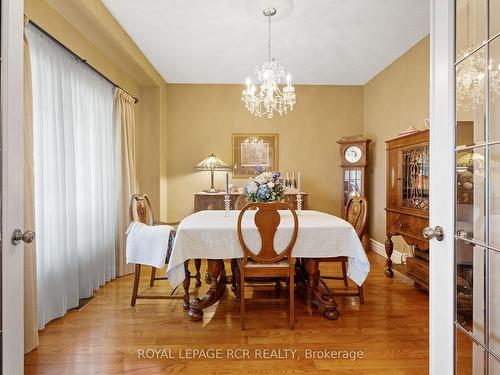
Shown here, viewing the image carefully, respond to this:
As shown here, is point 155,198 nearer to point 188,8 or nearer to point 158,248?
point 158,248

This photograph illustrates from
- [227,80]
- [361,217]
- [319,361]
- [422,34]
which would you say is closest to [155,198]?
[227,80]

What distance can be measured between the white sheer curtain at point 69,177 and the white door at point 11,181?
1.23m

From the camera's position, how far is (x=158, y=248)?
240cm

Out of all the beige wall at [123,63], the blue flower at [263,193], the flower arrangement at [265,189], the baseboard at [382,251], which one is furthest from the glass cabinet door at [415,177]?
the beige wall at [123,63]

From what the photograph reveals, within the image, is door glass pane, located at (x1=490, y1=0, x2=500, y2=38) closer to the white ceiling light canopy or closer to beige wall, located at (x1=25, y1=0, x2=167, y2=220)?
the white ceiling light canopy

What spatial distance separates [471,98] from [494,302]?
0.69 m

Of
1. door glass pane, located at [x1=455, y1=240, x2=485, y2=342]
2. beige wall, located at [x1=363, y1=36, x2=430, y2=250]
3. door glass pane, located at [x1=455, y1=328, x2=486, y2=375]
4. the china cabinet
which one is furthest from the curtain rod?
beige wall, located at [x1=363, y1=36, x2=430, y2=250]

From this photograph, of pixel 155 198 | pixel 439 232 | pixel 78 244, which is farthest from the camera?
pixel 155 198

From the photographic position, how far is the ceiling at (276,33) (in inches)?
104

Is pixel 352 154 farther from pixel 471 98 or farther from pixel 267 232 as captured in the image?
pixel 471 98

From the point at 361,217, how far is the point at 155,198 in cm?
297

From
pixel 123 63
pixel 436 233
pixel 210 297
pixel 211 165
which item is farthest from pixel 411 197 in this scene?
pixel 123 63

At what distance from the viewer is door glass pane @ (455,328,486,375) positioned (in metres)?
1.03

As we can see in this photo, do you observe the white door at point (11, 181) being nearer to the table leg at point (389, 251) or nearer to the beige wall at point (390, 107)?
the table leg at point (389, 251)
